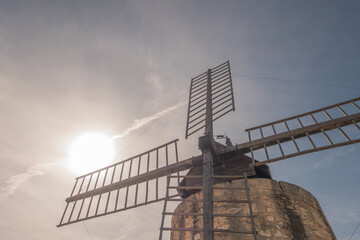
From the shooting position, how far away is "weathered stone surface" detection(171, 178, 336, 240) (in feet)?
16.5

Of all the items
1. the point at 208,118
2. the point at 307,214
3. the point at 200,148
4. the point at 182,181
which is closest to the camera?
the point at 307,214

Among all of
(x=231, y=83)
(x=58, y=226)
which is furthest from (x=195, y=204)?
(x=58, y=226)

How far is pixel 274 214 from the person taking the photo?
522cm

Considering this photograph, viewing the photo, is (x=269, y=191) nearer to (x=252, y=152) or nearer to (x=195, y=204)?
(x=252, y=152)

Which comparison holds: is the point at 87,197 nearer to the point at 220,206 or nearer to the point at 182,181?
the point at 182,181

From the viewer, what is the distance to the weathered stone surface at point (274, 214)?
16.5ft

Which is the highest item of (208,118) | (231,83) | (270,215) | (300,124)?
(231,83)

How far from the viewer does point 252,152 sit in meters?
6.26

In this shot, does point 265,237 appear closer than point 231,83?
Yes

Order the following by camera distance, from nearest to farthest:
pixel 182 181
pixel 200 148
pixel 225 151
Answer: pixel 200 148, pixel 225 151, pixel 182 181

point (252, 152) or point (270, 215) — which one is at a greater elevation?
point (252, 152)

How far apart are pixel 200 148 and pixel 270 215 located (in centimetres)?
244

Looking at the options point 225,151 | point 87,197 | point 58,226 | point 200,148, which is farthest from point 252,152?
point 58,226

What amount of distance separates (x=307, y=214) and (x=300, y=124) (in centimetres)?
247
